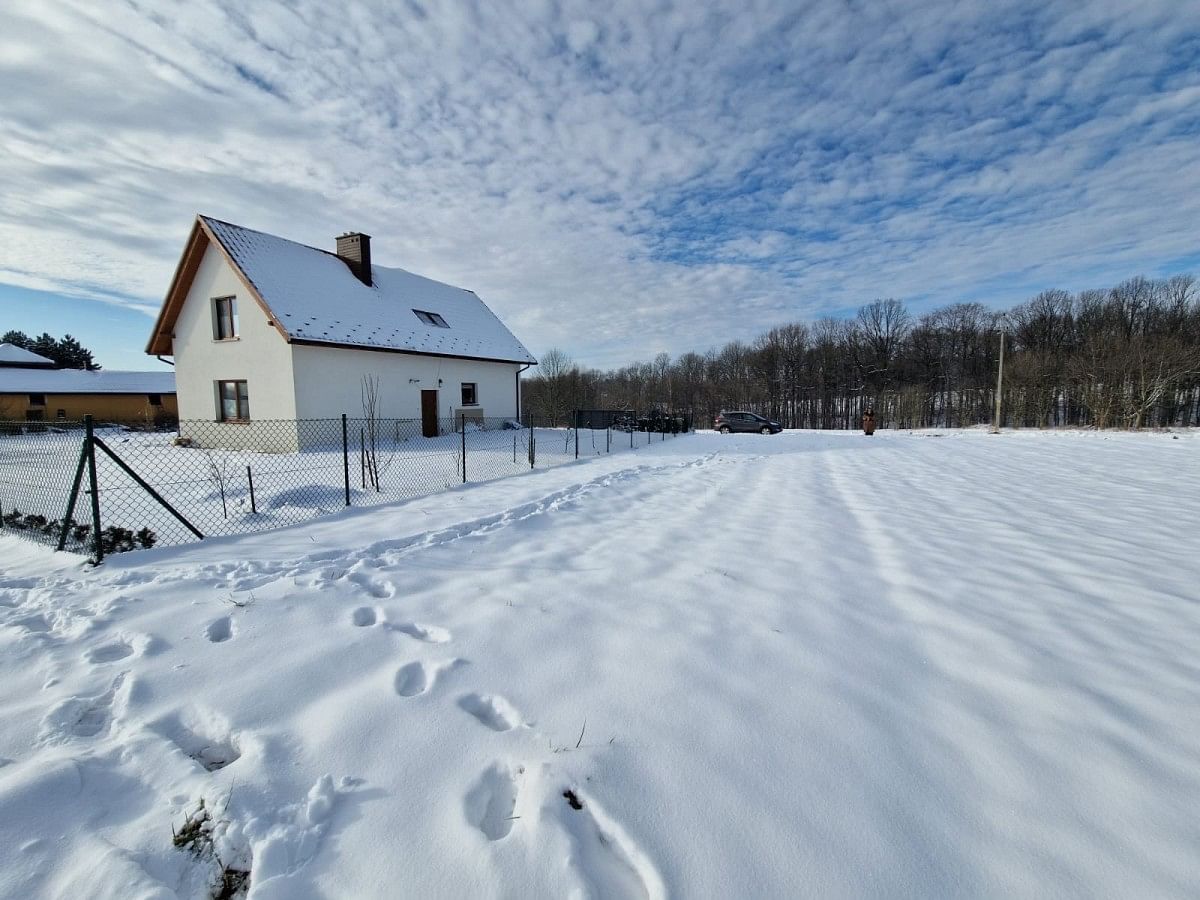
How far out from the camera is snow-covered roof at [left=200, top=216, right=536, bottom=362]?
1619 centimetres

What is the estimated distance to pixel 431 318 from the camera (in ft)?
70.6

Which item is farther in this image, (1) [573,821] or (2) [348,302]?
(2) [348,302]

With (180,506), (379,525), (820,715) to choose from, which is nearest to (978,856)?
(820,715)

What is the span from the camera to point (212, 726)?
239 cm

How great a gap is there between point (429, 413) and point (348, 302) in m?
4.89

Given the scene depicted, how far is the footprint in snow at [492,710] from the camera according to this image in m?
2.41

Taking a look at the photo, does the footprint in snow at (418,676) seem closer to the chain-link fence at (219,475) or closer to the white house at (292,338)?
the chain-link fence at (219,475)

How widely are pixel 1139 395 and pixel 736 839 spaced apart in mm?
38974

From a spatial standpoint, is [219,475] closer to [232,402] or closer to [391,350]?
[391,350]

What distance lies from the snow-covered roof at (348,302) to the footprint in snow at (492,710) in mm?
15813

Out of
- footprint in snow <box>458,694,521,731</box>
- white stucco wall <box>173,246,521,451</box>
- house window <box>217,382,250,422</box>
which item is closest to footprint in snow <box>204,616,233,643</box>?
footprint in snow <box>458,694,521,731</box>

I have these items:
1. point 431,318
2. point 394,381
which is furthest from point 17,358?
point 394,381

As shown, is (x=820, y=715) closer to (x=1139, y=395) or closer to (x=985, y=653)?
(x=985, y=653)

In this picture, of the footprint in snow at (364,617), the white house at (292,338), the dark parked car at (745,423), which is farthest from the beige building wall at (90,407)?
the footprint in snow at (364,617)
